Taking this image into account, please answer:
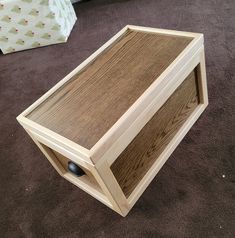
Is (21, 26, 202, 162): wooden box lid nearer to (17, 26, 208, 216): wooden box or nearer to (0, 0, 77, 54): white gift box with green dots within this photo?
(17, 26, 208, 216): wooden box

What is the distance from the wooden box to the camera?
28.5 inches

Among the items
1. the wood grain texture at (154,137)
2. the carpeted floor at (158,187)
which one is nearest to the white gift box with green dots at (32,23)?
the carpeted floor at (158,187)

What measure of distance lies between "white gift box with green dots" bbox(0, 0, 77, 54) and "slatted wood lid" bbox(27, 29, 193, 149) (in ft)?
3.11

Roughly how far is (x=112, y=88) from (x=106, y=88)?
0.02 meters

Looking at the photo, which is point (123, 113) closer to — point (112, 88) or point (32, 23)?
point (112, 88)

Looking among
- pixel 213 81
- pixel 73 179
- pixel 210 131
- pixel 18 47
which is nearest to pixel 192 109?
pixel 210 131

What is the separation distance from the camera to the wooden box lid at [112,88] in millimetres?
727

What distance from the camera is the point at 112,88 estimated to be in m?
0.84

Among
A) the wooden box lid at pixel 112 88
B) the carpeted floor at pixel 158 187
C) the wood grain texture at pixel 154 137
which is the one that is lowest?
the carpeted floor at pixel 158 187

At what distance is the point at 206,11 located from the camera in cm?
177

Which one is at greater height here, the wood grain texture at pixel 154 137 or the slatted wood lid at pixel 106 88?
the slatted wood lid at pixel 106 88

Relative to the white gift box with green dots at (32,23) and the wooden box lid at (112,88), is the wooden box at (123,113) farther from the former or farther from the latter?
the white gift box with green dots at (32,23)

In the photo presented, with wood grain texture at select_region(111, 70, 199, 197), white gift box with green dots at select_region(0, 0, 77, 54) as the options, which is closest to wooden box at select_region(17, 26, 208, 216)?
wood grain texture at select_region(111, 70, 199, 197)

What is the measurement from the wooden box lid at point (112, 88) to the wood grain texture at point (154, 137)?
0.35 feet
